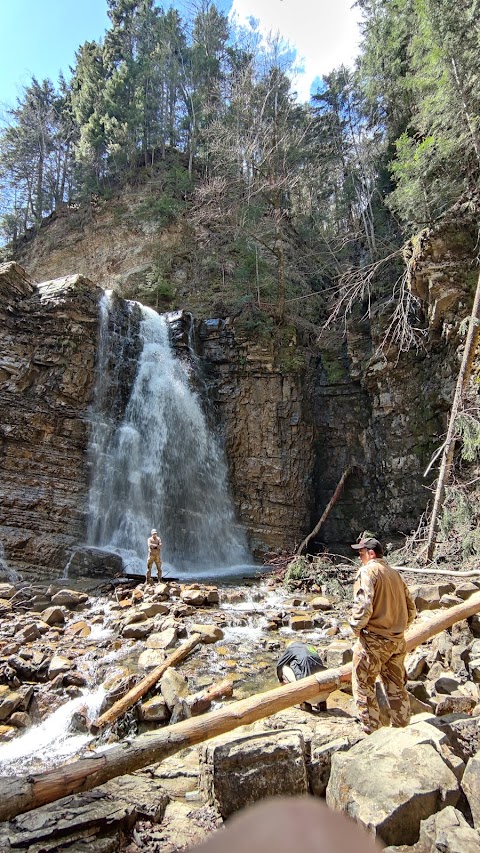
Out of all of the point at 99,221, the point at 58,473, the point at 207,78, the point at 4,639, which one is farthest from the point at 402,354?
the point at 207,78

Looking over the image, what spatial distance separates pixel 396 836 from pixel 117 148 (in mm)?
33404

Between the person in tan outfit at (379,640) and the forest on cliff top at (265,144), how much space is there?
7785mm

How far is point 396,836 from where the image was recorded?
2078 millimetres

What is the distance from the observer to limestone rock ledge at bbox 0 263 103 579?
1288 centimetres

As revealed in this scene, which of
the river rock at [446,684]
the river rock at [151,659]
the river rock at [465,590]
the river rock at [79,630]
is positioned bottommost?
the river rock at [79,630]

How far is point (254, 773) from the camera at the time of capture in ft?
8.67

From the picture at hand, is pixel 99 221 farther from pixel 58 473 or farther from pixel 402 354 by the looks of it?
pixel 402 354

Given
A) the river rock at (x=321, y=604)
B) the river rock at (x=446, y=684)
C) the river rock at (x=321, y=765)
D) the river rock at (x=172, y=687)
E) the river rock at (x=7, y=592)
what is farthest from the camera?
the river rock at (x=7, y=592)

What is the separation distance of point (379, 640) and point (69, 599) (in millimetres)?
7560

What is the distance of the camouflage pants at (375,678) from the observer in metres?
3.70

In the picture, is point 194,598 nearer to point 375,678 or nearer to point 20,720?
point 20,720

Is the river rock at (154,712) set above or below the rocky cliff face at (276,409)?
below

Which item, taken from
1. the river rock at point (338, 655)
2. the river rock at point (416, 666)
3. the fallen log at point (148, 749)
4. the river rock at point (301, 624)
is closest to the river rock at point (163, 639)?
the river rock at point (301, 624)

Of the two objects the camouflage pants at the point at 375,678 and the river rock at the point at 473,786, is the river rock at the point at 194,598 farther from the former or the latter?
the river rock at the point at 473,786
